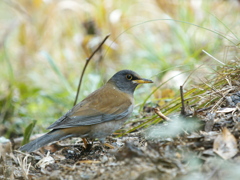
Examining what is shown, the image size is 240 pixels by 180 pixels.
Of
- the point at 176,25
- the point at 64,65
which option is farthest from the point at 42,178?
the point at 64,65

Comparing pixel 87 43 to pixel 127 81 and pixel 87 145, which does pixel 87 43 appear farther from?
pixel 87 145

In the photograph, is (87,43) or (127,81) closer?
(127,81)

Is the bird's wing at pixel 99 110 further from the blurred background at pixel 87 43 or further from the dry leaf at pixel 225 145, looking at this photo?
the blurred background at pixel 87 43

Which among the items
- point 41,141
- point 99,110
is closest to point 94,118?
point 99,110

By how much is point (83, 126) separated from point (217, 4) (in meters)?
5.92

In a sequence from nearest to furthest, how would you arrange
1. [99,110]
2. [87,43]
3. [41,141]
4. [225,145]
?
[225,145]
[41,141]
[99,110]
[87,43]

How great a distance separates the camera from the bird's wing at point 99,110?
4543 millimetres

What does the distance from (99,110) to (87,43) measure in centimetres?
393

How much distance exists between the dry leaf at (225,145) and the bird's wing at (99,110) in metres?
1.66

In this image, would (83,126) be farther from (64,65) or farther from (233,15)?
(233,15)

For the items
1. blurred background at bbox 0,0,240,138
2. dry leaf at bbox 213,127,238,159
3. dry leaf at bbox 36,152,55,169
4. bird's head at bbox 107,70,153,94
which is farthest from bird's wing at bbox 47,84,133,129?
blurred background at bbox 0,0,240,138

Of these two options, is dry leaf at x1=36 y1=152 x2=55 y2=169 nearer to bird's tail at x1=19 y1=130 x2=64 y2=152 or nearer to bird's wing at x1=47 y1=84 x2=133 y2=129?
bird's tail at x1=19 y1=130 x2=64 y2=152

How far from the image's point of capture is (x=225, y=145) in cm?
334

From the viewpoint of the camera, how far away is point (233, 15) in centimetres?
860
